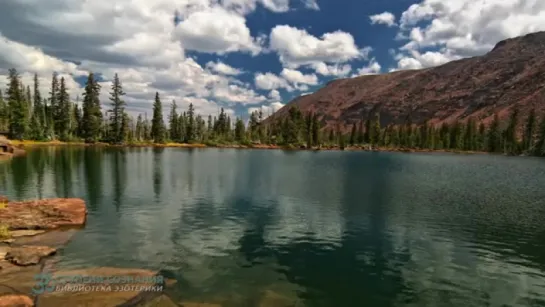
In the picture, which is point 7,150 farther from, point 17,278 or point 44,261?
point 17,278

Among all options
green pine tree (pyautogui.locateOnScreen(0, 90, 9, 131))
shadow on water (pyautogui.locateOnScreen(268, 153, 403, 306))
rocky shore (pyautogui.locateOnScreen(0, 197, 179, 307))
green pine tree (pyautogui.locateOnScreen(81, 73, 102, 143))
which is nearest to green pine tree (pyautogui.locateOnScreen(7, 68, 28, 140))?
green pine tree (pyautogui.locateOnScreen(0, 90, 9, 131))

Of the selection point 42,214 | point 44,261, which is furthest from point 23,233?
point 44,261

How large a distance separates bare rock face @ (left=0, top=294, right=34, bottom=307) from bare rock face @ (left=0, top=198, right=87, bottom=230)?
1465cm

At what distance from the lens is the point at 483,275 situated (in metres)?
23.5

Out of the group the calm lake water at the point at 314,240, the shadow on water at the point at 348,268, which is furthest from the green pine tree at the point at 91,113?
the shadow on water at the point at 348,268

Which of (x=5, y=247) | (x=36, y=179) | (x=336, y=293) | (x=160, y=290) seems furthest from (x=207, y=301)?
(x=36, y=179)

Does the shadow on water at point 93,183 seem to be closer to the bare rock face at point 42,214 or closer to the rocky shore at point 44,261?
the bare rock face at point 42,214

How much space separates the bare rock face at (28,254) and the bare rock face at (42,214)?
6617 millimetres

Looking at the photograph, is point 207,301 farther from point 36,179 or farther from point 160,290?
point 36,179

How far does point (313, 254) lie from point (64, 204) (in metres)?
23.2

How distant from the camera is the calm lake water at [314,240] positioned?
20.7 metres

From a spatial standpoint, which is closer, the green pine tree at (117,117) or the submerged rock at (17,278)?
the submerged rock at (17,278)

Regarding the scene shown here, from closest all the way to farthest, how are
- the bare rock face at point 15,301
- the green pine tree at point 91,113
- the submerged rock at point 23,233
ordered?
1. the bare rock face at point 15,301
2. the submerged rock at point 23,233
3. the green pine tree at point 91,113

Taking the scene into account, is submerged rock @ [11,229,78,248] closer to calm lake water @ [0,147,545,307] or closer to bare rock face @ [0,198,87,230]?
calm lake water @ [0,147,545,307]
